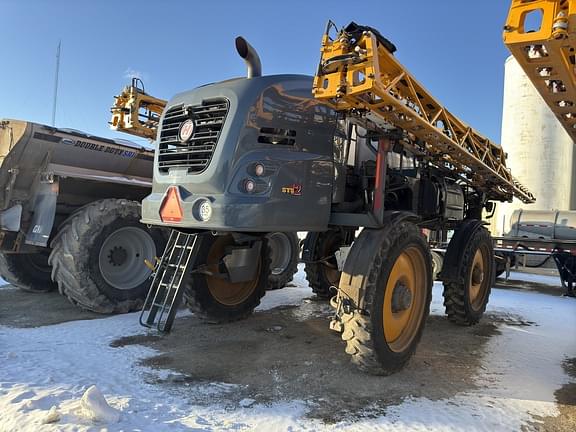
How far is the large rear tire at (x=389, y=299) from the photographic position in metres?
4.03

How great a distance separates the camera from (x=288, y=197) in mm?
4176

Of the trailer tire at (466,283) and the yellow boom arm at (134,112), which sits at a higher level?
the yellow boom arm at (134,112)

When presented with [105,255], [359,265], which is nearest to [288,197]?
[359,265]

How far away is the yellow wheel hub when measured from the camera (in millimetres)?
6875

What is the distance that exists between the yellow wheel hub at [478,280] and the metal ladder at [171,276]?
13.6ft

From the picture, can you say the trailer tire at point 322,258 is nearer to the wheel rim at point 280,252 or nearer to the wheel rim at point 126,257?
the wheel rim at point 280,252

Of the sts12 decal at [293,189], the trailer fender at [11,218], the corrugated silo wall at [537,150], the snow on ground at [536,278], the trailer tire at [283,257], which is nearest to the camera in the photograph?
the sts12 decal at [293,189]

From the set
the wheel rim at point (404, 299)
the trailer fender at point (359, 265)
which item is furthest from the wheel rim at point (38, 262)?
the wheel rim at point (404, 299)

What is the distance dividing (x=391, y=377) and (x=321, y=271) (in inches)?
145

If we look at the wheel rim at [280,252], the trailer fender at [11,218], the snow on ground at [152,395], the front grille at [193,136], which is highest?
the front grille at [193,136]

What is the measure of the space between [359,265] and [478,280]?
359 cm

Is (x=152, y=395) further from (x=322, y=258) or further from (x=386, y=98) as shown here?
(x=322, y=258)

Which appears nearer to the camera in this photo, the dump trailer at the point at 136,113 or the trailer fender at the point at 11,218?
the trailer fender at the point at 11,218

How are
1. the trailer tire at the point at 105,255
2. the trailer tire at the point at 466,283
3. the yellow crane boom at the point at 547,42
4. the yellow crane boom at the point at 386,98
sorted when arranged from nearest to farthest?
1. the yellow crane boom at the point at 547,42
2. the yellow crane boom at the point at 386,98
3. the trailer tire at the point at 105,255
4. the trailer tire at the point at 466,283
